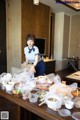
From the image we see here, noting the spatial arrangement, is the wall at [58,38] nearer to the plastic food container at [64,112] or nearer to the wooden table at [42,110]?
the wooden table at [42,110]

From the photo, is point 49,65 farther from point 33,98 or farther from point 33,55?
point 33,98

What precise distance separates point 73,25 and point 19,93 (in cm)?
576

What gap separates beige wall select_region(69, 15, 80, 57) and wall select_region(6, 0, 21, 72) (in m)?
3.29

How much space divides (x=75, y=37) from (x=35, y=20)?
282 centimetres

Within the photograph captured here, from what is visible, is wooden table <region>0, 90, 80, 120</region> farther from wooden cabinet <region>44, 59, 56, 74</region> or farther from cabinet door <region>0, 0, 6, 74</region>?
wooden cabinet <region>44, 59, 56, 74</region>

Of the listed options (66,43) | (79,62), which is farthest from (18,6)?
(79,62)

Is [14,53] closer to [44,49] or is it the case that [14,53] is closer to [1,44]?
[1,44]

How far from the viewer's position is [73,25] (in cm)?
668

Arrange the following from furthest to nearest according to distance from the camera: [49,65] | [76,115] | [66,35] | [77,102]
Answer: [66,35] < [49,65] < [77,102] < [76,115]

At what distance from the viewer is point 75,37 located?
267 inches

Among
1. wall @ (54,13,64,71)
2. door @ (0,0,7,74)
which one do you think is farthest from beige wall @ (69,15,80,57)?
door @ (0,0,7,74)

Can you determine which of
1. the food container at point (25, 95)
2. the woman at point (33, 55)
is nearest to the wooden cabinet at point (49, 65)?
the woman at point (33, 55)

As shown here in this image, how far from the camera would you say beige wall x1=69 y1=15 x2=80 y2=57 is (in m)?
6.62

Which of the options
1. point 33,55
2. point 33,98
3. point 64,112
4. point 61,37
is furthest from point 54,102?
point 61,37
